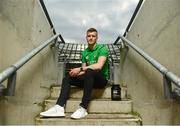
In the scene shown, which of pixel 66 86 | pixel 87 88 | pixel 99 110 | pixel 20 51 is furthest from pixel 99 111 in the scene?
pixel 20 51

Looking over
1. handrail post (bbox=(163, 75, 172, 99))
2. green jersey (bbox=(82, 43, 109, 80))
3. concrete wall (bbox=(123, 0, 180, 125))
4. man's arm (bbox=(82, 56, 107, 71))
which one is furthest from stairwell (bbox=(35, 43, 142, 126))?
handrail post (bbox=(163, 75, 172, 99))

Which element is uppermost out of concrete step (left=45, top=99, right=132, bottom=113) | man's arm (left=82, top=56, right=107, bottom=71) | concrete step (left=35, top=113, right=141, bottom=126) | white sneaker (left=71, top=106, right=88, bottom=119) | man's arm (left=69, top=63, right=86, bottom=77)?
man's arm (left=82, top=56, right=107, bottom=71)

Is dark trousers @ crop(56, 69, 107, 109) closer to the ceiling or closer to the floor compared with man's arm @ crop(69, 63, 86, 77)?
closer to the floor

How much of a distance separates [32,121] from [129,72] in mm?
1458

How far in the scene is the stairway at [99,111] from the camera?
7.16ft

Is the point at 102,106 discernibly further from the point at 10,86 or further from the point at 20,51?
the point at 10,86

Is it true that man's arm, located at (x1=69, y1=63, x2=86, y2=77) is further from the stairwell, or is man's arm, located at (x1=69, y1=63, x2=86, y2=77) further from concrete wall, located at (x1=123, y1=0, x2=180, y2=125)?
concrete wall, located at (x1=123, y1=0, x2=180, y2=125)

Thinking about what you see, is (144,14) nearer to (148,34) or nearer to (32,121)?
(148,34)

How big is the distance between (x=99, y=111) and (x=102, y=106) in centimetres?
6

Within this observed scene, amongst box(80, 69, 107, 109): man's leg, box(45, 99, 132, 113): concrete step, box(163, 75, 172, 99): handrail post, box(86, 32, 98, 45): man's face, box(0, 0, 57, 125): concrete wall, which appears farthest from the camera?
box(86, 32, 98, 45): man's face

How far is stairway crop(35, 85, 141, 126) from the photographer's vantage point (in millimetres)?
2184

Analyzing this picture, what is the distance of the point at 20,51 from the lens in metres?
1.95

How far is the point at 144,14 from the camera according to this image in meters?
2.44

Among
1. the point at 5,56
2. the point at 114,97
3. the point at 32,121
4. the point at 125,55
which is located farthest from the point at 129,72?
the point at 5,56
